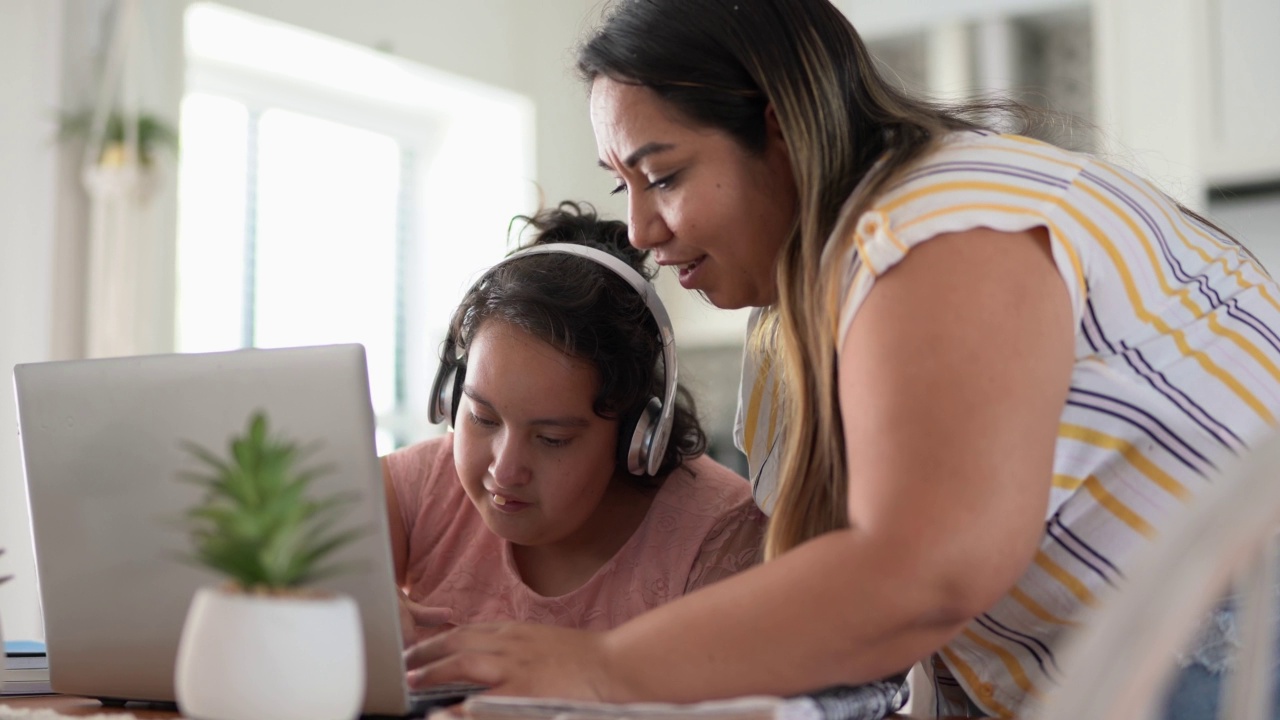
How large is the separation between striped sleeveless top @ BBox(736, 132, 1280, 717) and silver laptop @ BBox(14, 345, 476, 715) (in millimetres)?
328

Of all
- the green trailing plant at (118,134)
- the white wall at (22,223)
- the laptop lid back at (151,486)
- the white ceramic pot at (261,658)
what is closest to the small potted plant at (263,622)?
the white ceramic pot at (261,658)

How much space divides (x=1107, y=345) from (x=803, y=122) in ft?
0.89

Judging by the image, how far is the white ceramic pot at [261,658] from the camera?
2.08ft

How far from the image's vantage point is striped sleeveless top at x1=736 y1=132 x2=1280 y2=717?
2.67 feet

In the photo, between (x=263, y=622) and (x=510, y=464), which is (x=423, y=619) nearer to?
(x=510, y=464)

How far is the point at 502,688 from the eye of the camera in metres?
0.79

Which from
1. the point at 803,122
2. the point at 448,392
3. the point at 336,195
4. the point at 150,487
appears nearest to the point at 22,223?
the point at 336,195

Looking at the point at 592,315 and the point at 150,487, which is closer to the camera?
the point at 150,487

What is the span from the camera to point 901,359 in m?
0.74

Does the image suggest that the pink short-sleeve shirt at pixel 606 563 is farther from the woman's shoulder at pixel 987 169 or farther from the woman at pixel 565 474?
the woman's shoulder at pixel 987 169

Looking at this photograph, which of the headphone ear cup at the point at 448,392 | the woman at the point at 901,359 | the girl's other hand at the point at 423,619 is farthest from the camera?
the headphone ear cup at the point at 448,392

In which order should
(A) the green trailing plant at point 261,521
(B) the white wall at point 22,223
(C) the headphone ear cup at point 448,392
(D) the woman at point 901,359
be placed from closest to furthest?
1. (A) the green trailing plant at point 261,521
2. (D) the woman at point 901,359
3. (C) the headphone ear cup at point 448,392
4. (B) the white wall at point 22,223

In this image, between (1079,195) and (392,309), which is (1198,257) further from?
(392,309)

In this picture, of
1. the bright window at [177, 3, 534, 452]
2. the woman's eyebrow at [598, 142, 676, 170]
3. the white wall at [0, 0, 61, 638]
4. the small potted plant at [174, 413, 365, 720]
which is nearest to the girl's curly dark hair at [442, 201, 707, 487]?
the woman's eyebrow at [598, 142, 676, 170]
